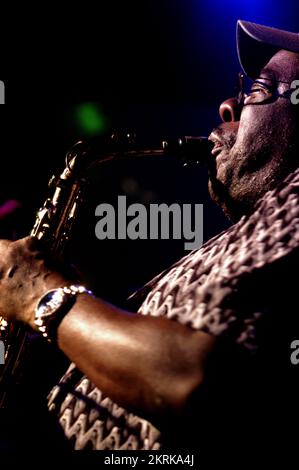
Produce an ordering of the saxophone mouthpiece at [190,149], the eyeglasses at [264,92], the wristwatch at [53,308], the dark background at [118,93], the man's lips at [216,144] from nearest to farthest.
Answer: the wristwatch at [53,308]
the eyeglasses at [264,92]
the man's lips at [216,144]
the saxophone mouthpiece at [190,149]
the dark background at [118,93]

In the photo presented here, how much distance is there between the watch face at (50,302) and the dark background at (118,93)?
2620 millimetres

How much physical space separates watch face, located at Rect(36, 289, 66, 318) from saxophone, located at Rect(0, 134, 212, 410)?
87cm

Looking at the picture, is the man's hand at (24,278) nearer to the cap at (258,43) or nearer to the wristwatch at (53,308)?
the wristwatch at (53,308)

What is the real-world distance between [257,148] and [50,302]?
1.32 meters

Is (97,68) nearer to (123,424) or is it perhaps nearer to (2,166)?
(2,166)

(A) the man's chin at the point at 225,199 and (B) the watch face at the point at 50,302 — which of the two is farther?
(A) the man's chin at the point at 225,199

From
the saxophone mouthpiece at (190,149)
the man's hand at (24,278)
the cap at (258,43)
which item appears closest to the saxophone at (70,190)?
the saxophone mouthpiece at (190,149)

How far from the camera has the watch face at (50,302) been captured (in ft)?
5.87

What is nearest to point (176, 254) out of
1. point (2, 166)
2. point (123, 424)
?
point (2, 166)

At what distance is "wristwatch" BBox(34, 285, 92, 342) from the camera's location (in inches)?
70.0

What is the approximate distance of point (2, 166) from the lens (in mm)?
4691

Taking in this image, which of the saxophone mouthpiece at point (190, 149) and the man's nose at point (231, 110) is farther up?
the man's nose at point (231, 110)

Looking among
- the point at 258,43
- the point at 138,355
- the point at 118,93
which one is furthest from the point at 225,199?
the point at 118,93

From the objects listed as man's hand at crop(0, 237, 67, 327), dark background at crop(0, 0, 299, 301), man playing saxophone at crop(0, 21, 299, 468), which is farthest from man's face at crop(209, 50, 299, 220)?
dark background at crop(0, 0, 299, 301)
